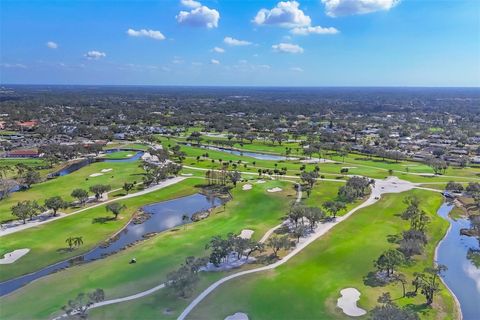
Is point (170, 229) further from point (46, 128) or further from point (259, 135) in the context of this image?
point (46, 128)

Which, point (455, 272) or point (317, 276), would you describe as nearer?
point (317, 276)

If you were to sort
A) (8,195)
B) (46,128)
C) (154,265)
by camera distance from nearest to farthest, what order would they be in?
(154,265) < (8,195) < (46,128)

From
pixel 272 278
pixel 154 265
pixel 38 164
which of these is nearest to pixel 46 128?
pixel 38 164

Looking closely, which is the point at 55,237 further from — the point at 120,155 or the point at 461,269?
the point at 120,155

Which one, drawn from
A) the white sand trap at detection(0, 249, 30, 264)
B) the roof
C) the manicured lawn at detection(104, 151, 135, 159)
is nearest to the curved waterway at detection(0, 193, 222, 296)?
the white sand trap at detection(0, 249, 30, 264)

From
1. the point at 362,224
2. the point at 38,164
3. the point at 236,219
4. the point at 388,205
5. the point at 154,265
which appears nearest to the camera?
the point at 154,265

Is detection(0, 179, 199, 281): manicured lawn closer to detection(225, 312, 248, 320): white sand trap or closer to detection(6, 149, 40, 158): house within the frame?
detection(225, 312, 248, 320): white sand trap
